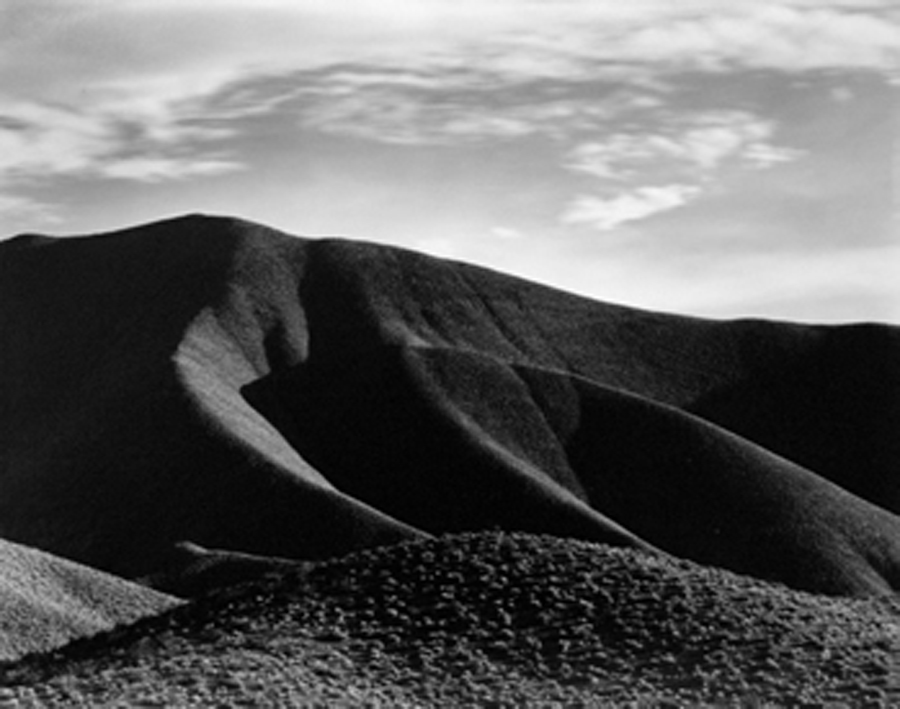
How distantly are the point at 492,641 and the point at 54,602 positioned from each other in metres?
18.1

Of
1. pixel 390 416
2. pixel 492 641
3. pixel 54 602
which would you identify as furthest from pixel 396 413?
pixel 492 641

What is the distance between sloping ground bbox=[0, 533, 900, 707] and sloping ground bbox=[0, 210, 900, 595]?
49.4m

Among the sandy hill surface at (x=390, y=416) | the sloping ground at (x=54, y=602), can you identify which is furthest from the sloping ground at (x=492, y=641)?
the sandy hill surface at (x=390, y=416)

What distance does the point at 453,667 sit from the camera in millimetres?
28375

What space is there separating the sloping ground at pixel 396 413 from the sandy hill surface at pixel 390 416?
0.60 feet

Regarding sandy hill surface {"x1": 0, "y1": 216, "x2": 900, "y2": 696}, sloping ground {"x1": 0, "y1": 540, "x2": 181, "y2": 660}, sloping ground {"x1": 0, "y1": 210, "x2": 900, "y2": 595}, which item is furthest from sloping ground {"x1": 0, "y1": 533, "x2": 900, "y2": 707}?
sloping ground {"x1": 0, "y1": 210, "x2": 900, "y2": 595}

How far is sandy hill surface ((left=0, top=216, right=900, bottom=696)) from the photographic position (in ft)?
287

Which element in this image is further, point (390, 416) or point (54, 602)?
point (390, 416)

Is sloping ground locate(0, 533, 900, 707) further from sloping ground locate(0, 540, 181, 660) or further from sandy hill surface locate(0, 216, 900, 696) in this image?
sandy hill surface locate(0, 216, 900, 696)

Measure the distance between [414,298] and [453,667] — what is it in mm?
91361

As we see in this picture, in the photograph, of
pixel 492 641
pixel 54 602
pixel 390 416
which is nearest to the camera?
pixel 492 641

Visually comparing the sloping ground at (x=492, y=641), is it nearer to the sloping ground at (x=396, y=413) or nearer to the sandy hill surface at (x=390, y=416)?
the sandy hill surface at (x=390, y=416)

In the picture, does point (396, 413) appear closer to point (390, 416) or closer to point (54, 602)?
point (390, 416)

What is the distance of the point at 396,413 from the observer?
101062mm
